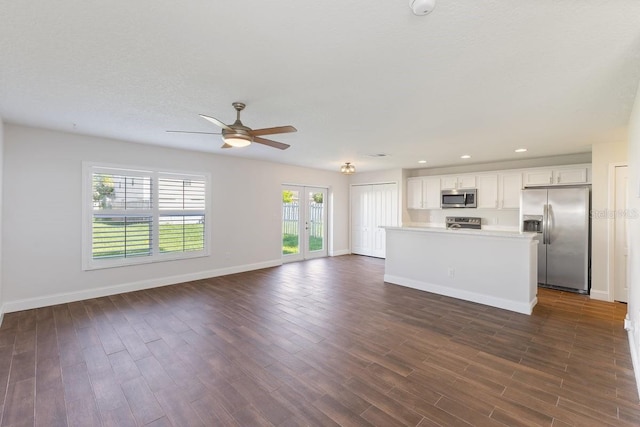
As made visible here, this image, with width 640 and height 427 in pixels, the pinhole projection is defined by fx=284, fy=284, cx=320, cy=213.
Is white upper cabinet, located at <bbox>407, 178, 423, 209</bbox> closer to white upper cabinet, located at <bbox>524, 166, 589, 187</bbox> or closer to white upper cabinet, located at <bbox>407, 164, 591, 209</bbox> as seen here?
white upper cabinet, located at <bbox>407, 164, 591, 209</bbox>

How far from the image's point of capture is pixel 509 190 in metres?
6.00

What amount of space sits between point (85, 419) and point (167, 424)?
1.89 ft

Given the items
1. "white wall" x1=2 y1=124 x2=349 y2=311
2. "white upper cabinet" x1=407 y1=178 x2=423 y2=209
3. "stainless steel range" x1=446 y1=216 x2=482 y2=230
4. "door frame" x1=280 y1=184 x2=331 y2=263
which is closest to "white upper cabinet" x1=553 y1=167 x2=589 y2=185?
"stainless steel range" x1=446 y1=216 x2=482 y2=230

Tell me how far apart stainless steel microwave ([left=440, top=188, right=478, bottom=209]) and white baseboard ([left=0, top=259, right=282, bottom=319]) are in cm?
486

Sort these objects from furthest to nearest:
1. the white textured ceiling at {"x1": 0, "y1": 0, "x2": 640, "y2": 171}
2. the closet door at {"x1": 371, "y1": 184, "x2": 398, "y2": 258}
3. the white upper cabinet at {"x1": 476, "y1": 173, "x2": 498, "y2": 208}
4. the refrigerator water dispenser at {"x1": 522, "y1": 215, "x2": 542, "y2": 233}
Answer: the closet door at {"x1": 371, "y1": 184, "x2": 398, "y2": 258}, the white upper cabinet at {"x1": 476, "y1": 173, "x2": 498, "y2": 208}, the refrigerator water dispenser at {"x1": 522, "y1": 215, "x2": 542, "y2": 233}, the white textured ceiling at {"x1": 0, "y1": 0, "x2": 640, "y2": 171}

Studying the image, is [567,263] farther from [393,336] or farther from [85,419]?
[85,419]

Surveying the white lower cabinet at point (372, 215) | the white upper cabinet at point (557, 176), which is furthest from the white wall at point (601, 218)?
the white lower cabinet at point (372, 215)

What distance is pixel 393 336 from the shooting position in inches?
123

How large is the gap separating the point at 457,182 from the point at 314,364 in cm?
577

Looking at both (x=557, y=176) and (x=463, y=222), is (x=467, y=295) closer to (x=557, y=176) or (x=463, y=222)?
(x=463, y=222)

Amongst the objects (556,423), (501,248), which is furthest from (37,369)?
(501,248)

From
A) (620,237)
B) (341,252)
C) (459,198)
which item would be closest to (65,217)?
(341,252)

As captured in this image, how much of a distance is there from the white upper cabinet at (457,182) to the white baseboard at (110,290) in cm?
502

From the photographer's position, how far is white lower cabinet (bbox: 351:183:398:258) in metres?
7.84
